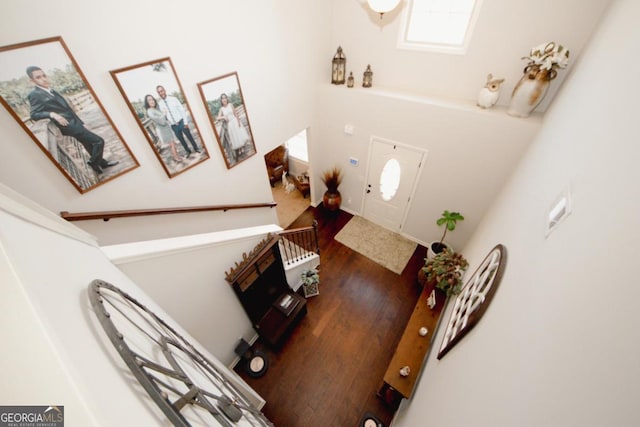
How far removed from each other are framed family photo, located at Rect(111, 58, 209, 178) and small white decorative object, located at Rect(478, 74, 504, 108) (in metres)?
3.54

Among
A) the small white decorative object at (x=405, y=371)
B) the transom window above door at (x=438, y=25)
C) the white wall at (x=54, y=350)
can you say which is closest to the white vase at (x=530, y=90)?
the transom window above door at (x=438, y=25)

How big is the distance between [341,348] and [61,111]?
154 inches

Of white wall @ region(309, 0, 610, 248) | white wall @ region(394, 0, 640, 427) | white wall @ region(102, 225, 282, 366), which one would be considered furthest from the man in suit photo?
white wall @ region(309, 0, 610, 248)

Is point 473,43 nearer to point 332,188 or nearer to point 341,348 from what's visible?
point 332,188

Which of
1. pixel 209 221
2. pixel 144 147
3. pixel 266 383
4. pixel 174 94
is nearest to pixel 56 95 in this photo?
pixel 144 147

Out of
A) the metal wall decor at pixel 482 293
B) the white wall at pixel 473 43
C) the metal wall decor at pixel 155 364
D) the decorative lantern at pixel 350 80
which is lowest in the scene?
the metal wall decor at pixel 155 364

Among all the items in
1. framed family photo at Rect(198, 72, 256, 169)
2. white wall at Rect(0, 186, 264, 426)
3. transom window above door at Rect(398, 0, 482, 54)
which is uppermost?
transom window above door at Rect(398, 0, 482, 54)

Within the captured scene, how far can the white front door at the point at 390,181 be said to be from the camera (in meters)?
4.15

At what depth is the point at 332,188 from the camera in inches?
207

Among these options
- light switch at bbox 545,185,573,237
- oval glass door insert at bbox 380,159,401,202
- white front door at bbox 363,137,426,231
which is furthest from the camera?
oval glass door insert at bbox 380,159,401,202

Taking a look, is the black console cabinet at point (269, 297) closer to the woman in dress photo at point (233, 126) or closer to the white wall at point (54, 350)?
the woman in dress photo at point (233, 126)

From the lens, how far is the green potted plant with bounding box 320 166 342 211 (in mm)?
5117

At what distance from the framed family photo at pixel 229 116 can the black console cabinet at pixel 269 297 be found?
4.13ft

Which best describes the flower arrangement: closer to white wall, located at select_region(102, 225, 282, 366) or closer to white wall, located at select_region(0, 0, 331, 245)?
white wall, located at select_region(0, 0, 331, 245)
